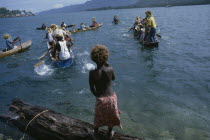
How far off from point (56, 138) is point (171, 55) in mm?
12512

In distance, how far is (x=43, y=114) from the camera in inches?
221

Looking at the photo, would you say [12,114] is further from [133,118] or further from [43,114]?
[133,118]

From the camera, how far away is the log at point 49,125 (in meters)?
4.85

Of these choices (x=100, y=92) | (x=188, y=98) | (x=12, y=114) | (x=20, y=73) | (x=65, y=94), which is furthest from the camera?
(x=20, y=73)

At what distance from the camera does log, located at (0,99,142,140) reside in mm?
4848

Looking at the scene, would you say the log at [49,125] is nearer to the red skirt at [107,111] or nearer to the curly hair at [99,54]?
the red skirt at [107,111]

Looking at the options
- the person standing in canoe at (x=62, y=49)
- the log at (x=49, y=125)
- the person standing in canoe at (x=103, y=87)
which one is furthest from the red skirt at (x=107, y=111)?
the person standing in canoe at (x=62, y=49)

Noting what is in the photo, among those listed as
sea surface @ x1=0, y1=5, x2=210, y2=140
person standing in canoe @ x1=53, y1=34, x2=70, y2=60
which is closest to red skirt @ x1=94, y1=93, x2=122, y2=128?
sea surface @ x1=0, y1=5, x2=210, y2=140

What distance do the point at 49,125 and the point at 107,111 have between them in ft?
6.34

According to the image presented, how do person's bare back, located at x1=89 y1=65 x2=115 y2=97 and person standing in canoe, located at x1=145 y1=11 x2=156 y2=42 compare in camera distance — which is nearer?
person's bare back, located at x1=89 y1=65 x2=115 y2=97

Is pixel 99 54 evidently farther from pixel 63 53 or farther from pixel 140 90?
pixel 63 53

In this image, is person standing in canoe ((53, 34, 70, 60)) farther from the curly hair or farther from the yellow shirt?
the curly hair

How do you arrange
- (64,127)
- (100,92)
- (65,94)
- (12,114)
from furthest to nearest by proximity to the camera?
(65,94)
(12,114)
(64,127)
(100,92)

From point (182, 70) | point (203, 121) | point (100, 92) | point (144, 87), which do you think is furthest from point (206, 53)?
point (100, 92)
